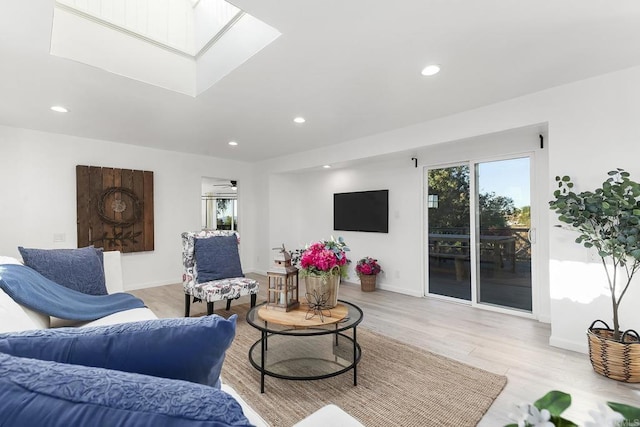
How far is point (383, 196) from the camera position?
4906mm

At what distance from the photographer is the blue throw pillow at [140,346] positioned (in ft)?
2.54

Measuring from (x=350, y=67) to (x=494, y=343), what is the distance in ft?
9.20

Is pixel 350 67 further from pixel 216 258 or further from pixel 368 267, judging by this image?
pixel 368 267

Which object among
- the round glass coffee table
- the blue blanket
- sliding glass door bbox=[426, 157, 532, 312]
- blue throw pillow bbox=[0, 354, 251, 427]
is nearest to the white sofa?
the blue blanket

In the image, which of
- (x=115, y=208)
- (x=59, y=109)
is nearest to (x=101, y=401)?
(x=59, y=109)

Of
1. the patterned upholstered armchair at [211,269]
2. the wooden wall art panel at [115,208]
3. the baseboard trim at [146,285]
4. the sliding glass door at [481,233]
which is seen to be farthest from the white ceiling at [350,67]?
the baseboard trim at [146,285]

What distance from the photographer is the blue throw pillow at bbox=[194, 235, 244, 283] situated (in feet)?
11.6

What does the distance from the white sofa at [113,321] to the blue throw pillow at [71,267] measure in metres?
0.22

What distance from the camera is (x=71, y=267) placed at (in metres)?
2.47

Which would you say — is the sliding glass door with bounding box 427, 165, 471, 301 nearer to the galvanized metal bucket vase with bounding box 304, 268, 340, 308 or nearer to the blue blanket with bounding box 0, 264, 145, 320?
the galvanized metal bucket vase with bounding box 304, 268, 340, 308

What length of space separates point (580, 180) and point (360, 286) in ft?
10.9

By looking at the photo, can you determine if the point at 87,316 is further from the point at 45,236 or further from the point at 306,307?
the point at 45,236

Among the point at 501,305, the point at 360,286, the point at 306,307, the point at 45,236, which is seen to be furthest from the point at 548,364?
the point at 45,236

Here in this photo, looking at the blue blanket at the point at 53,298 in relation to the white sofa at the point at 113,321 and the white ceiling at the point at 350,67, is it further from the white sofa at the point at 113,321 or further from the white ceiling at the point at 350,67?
the white ceiling at the point at 350,67
